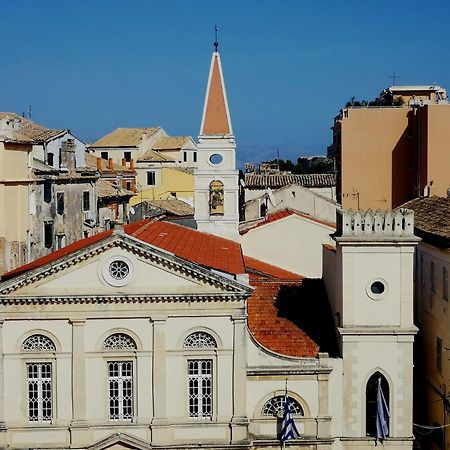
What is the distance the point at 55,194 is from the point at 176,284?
86.5 feet

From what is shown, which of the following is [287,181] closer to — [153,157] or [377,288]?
[153,157]

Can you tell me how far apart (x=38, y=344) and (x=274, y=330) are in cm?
864

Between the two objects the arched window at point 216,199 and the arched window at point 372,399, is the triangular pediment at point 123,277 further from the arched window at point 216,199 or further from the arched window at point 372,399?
the arched window at point 216,199

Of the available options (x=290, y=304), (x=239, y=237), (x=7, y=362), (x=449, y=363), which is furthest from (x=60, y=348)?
(x=239, y=237)

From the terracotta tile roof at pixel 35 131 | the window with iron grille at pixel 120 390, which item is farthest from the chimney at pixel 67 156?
the window with iron grille at pixel 120 390

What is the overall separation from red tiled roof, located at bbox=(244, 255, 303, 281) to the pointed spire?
738cm

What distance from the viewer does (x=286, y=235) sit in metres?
48.4

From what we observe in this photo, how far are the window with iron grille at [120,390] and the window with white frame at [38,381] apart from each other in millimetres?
2135

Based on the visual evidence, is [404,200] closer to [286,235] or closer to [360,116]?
[360,116]

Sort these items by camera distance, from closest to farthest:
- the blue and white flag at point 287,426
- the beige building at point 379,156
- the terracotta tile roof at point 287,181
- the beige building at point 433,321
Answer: the blue and white flag at point 287,426 → the beige building at point 433,321 → the beige building at point 379,156 → the terracotta tile roof at point 287,181

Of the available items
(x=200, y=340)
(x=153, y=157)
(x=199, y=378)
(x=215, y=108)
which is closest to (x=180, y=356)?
(x=200, y=340)

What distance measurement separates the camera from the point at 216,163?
48.4 metres

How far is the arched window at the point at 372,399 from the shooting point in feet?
102

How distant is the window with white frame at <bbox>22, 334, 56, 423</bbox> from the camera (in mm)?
30312
